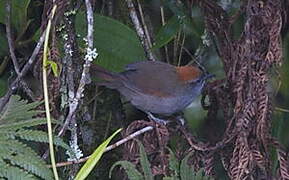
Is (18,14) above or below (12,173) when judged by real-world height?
above

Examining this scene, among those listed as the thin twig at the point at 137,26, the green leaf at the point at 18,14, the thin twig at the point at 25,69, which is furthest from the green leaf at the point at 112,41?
the thin twig at the point at 25,69

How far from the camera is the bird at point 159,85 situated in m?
2.61

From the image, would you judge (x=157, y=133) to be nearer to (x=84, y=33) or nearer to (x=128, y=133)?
(x=128, y=133)

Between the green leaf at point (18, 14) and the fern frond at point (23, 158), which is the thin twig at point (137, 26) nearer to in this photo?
the green leaf at point (18, 14)

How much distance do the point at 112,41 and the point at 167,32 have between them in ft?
0.71

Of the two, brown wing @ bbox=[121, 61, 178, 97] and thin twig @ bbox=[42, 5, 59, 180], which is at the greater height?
thin twig @ bbox=[42, 5, 59, 180]

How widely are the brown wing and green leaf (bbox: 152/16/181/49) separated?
106mm

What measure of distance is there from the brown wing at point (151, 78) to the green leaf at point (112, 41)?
0.07 metres

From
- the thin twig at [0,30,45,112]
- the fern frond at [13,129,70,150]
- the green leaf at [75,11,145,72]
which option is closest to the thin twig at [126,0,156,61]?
the green leaf at [75,11,145,72]

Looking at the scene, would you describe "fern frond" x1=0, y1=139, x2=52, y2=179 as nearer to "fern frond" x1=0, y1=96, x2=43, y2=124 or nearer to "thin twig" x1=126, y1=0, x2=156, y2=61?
"fern frond" x1=0, y1=96, x2=43, y2=124

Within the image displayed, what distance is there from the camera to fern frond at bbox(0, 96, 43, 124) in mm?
1819

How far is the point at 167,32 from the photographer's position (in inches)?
99.0

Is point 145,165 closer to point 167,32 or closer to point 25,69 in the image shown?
point 25,69

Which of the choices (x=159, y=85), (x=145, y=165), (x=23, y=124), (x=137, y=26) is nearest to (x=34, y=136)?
(x=23, y=124)
